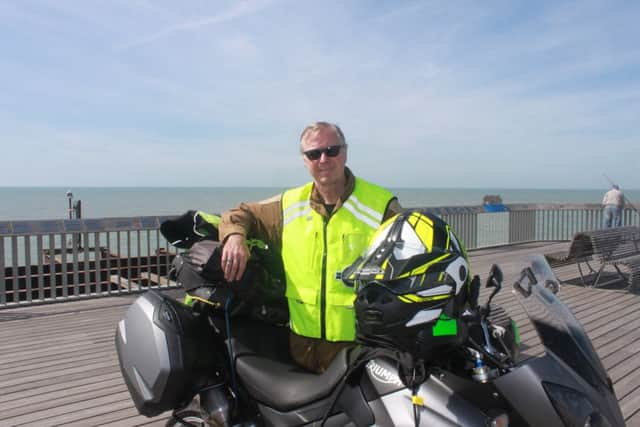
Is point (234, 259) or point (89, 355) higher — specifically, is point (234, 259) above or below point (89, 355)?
above

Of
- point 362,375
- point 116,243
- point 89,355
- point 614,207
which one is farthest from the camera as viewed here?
point 614,207

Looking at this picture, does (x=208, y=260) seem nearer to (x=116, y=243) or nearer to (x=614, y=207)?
(x=116, y=243)

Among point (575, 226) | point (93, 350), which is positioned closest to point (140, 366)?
point (93, 350)

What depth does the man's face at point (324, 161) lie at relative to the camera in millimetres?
2414

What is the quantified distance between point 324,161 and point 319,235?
0.35 meters

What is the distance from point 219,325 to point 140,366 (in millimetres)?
372

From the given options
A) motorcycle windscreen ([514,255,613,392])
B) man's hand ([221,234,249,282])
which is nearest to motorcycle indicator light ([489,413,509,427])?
motorcycle windscreen ([514,255,613,392])

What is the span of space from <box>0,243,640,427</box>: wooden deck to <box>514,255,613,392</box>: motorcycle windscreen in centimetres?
15

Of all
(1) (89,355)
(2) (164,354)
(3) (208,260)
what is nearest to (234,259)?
(3) (208,260)

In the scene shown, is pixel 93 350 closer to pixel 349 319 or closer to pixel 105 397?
pixel 105 397

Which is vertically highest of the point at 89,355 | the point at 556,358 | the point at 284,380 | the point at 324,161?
the point at 324,161

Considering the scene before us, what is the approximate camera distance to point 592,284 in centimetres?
755

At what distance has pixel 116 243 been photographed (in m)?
8.68

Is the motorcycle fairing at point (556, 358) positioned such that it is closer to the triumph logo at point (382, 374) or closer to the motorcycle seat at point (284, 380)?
the triumph logo at point (382, 374)
